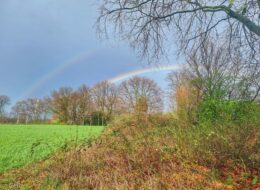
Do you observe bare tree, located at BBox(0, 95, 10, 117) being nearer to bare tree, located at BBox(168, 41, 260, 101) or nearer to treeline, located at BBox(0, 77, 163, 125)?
treeline, located at BBox(0, 77, 163, 125)

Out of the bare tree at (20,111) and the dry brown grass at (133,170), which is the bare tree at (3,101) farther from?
the dry brown grass at (133,170)

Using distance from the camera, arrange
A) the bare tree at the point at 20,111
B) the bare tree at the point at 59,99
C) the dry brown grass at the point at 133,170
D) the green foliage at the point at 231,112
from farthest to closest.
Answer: the bare tree at the point at 20,111 < the bare tree at the point at 59,99 < the green foliage at the point at 231,112 < the dry brown grass at the point at 133,170

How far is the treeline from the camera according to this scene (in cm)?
1114

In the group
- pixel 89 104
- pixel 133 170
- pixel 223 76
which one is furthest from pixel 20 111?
pixel 133 170

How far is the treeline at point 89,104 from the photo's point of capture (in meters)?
11.1

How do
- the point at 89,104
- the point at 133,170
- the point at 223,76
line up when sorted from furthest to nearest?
the point at 223,76 → the point at 89,104 → the point at 133,170

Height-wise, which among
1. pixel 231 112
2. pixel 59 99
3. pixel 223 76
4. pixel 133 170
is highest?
pixel 59 99

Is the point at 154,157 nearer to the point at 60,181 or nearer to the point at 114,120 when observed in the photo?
the point at 60,181

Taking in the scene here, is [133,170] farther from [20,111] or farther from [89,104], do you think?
[20,111]

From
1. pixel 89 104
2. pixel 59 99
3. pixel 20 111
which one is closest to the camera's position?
pixel 89 104

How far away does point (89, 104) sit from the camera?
11195mm

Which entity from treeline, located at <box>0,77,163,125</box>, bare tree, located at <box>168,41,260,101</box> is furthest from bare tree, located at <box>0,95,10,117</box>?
bare tree, located at <box>168,41,260,101</box>

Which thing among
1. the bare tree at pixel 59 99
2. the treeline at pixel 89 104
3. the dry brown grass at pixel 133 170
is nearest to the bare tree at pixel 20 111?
the treeline at pixel 89 104

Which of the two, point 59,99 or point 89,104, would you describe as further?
point 59,99
